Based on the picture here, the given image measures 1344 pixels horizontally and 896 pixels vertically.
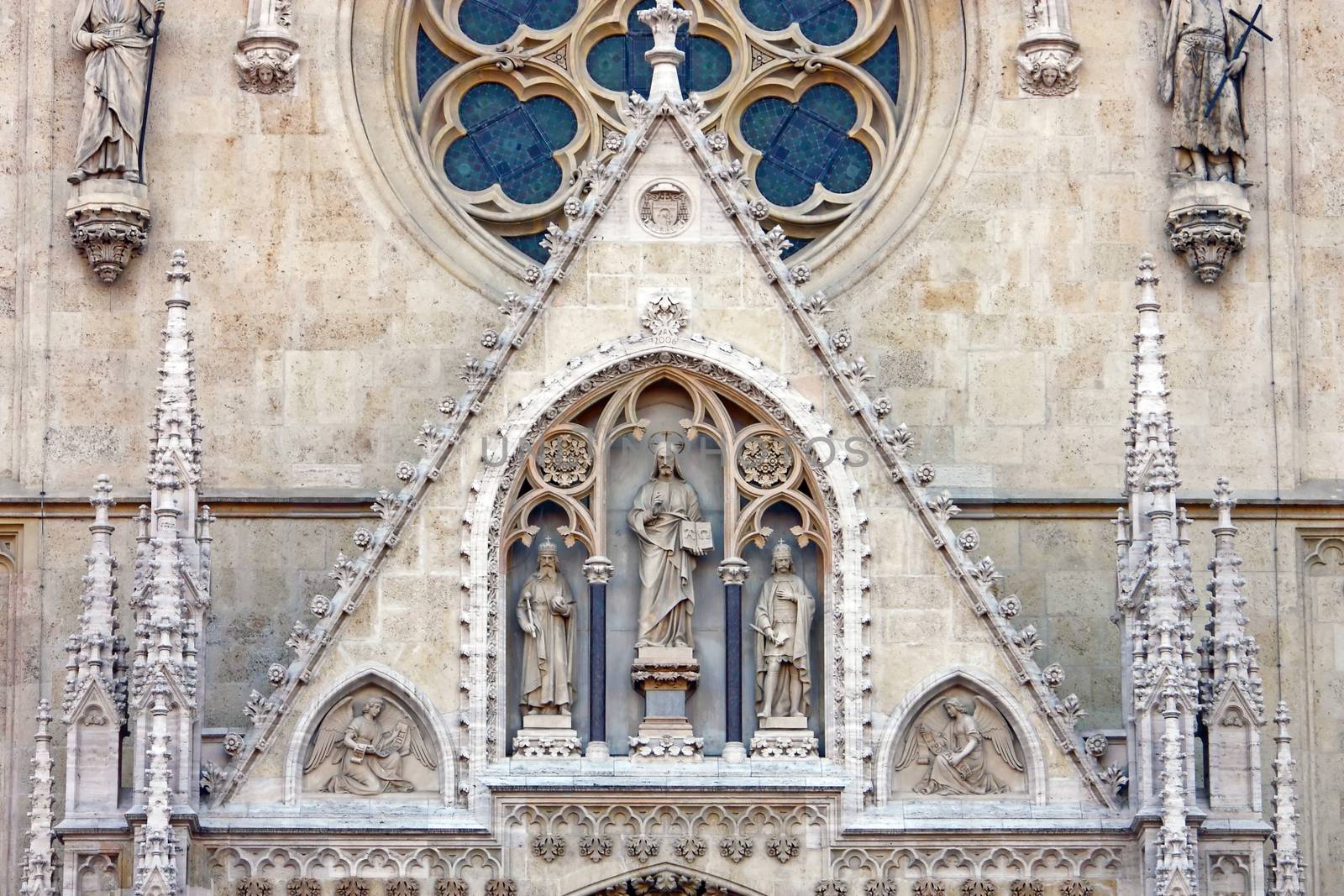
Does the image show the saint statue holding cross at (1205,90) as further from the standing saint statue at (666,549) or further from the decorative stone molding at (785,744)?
the decorative stone molding at (785,744)

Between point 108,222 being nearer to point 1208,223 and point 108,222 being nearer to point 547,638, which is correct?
point 547,638

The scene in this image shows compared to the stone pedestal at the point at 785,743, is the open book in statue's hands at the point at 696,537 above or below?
above

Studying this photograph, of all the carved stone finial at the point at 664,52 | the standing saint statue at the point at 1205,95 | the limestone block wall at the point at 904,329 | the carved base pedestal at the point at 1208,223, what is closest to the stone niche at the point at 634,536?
the limestone block wall at the point at 904,329

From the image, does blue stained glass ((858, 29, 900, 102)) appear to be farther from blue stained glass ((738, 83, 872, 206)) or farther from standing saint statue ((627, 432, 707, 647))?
standing saint statue ((627, 432, 707, 647))

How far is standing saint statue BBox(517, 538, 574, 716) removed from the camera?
929 inches

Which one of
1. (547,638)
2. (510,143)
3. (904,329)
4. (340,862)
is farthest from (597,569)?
(510,143)

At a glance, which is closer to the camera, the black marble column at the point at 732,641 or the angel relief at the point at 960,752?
the angel relief at the point at 960,752

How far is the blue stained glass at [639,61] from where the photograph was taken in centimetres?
2645

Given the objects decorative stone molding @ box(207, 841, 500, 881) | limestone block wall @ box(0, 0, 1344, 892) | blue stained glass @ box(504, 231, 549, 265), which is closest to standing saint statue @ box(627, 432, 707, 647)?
decorative stone molding @ box(207, 841, 500, 881)

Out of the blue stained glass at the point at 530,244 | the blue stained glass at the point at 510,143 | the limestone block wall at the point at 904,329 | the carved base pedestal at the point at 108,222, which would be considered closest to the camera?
the limestone block wall at the point at 904,329

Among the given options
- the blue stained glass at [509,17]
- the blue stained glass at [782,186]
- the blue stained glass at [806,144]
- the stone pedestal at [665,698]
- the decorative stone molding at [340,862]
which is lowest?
the decorative stone molding at [340,862]

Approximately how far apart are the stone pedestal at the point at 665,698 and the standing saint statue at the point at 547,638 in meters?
0.42

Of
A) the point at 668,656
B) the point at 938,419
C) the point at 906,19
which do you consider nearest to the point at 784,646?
the point at 668,656

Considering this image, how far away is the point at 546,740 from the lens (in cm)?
2350
